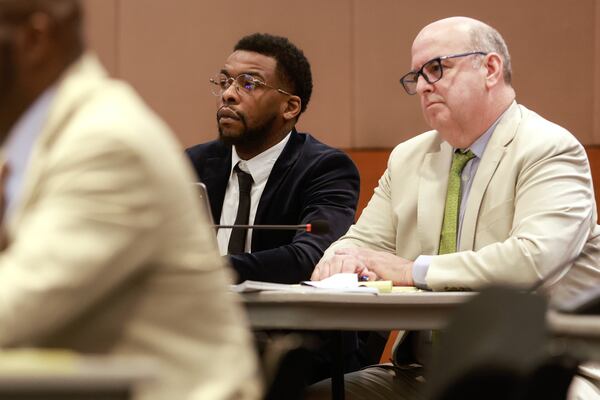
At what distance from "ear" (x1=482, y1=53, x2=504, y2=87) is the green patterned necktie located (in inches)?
8.9

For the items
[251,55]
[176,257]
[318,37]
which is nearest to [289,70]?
[251,55]

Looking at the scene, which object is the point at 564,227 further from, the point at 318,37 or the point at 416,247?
the point at 318,37

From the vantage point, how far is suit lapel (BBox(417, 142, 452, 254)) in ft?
10.8

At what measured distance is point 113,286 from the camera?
1.38 metres

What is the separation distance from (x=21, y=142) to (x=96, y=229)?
0.18 m

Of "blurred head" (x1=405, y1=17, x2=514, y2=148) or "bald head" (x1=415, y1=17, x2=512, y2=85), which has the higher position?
"bald head" (x1=415, y1=17, x2=512, y2=85)

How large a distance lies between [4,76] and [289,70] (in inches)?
115

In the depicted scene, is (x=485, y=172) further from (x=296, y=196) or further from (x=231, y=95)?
(x=231, y=95)

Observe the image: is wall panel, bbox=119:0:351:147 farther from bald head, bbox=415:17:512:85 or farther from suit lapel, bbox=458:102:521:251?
suit lapel, bbox=458:102:521:251

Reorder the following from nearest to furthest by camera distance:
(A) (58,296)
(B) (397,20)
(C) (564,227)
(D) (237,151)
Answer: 1. (A) (58,296)
2. (C) (564,227)
3. (D) (237,151)
4. (B) (397,20)

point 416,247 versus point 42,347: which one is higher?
point 42,347

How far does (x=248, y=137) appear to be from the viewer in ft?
13.5

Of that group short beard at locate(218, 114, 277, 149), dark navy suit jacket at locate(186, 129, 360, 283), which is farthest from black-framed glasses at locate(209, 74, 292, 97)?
dark navy suit jacket at locate(186, 129, 360, 283)

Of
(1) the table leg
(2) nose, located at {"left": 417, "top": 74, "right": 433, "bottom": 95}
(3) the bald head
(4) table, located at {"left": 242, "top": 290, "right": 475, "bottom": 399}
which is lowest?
(1) the table leg
